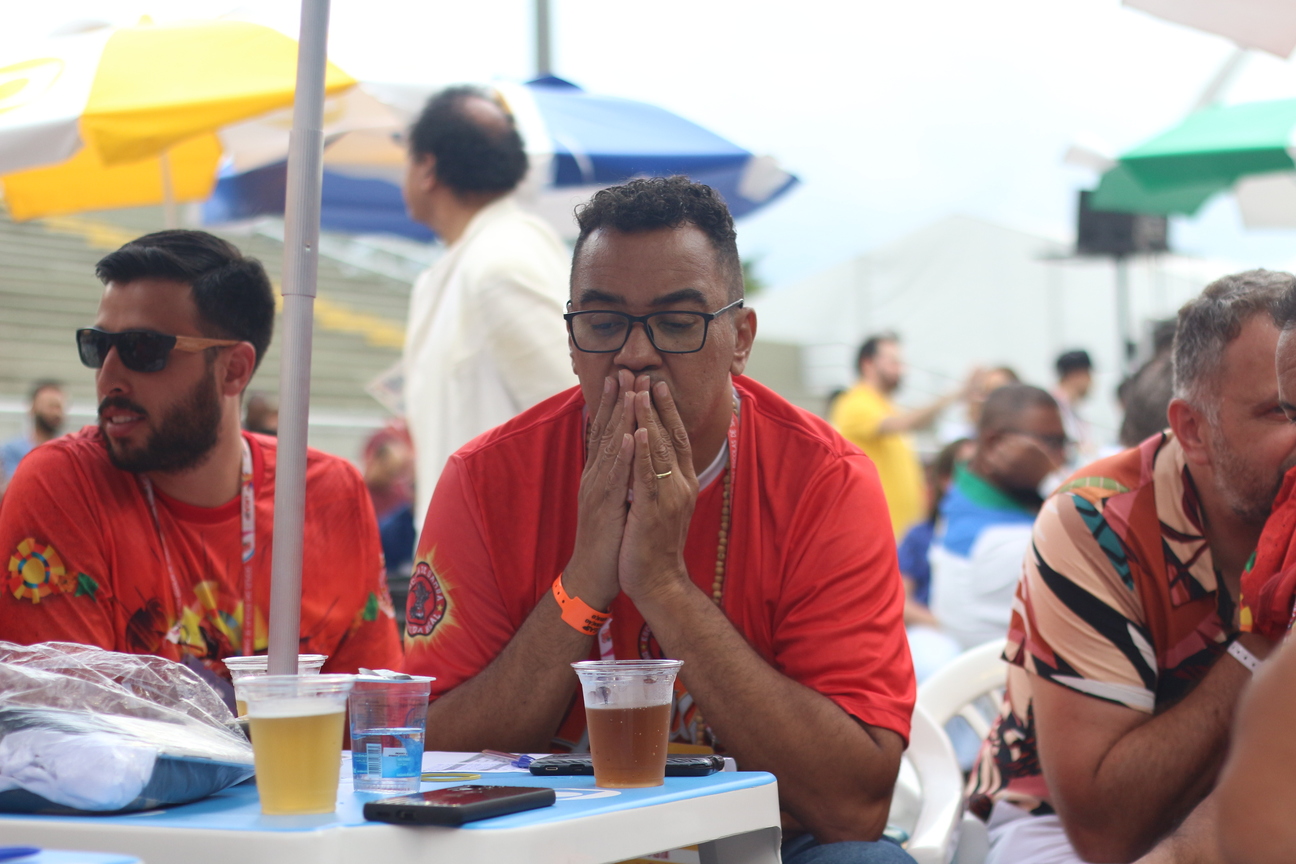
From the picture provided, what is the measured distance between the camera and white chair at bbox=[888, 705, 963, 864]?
247 centimetres

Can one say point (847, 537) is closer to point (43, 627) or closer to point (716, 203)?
point (716, 203)

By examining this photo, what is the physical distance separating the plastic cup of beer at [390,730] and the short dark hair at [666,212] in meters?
1.05

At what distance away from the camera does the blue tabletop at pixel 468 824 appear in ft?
4.46

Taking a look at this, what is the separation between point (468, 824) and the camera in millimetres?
1334

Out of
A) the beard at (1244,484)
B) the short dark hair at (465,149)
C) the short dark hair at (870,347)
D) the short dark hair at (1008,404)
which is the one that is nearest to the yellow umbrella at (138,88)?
the short dark hair at (465,149)

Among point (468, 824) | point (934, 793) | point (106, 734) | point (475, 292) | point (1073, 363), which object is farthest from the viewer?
point (1073, 363)

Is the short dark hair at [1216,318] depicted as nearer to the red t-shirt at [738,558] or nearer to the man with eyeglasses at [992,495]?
the red t-shirt at [738,558]

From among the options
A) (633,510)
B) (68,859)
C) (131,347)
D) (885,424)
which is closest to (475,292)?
(131,347)

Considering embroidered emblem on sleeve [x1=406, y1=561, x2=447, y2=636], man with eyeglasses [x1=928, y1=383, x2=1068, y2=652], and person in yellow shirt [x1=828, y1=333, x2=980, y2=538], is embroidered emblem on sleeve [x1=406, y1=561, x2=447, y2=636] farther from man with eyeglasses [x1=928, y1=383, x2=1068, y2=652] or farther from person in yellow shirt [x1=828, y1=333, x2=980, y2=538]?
person in yellow shirt [x1=828, y1=333, x2=980, y2=538]

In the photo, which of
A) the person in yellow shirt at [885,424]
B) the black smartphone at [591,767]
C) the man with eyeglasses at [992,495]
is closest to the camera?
the black smartphone at [591,767]

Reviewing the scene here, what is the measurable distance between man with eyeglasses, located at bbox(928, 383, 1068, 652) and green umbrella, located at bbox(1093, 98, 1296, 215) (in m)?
2.18

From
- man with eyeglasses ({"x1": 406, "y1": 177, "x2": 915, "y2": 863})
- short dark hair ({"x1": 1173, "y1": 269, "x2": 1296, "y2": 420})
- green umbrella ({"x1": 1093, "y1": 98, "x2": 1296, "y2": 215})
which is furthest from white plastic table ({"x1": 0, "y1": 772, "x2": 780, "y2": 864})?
green umbrella ({"x1": 1093, "y1": 98, "x2": 1296, "y2": 215})

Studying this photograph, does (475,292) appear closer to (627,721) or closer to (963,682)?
(963,682)

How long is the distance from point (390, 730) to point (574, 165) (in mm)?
3737
